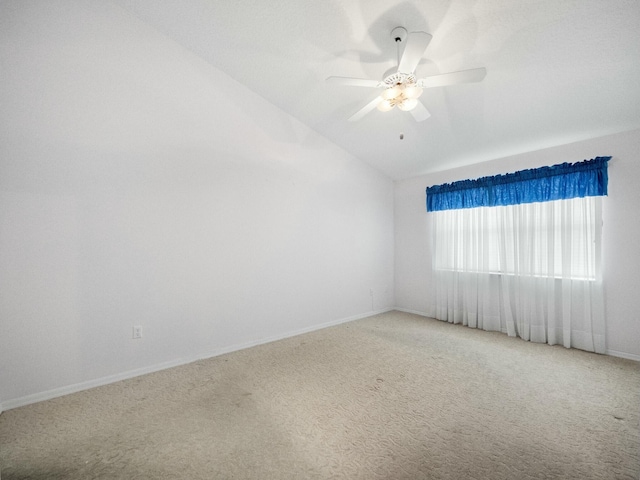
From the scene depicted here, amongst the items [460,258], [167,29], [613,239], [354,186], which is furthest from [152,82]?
[613,239]

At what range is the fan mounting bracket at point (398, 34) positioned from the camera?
6.68 ft

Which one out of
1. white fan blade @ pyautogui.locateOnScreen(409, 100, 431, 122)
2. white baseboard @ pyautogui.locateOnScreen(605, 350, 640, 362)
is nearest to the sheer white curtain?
white baseboard @ pyautogui.locateOnScreen(605, 350, 640, 362)

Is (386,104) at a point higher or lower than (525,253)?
higher

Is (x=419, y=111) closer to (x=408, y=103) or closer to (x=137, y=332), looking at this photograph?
(x=408, y=103)

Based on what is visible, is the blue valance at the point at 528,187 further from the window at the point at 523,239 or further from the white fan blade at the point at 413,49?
the white fan blade at the point at 413,49

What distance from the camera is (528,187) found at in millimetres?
3238

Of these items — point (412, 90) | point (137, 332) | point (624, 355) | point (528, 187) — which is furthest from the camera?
point (528, 187)

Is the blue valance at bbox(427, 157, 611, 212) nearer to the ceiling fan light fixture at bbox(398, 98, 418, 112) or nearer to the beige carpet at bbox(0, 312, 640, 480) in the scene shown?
the beige carpet at bbox(0, 312, 640, 480)

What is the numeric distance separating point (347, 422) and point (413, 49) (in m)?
2.42

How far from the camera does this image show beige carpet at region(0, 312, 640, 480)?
140cm

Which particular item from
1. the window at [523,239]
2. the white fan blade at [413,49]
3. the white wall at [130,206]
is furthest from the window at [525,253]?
the white fan blade at [413,49]

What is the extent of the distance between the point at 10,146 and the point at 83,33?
1.11 metres

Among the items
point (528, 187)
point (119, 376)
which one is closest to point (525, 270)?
point (528, 187)

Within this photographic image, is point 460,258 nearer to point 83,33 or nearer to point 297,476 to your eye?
point 297,476
